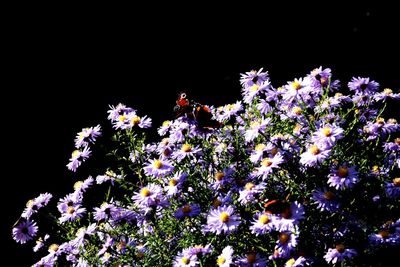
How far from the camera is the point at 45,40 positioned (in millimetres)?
3746

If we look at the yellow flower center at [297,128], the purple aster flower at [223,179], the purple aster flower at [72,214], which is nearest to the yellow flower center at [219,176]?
the purple aster flower at [223,179]

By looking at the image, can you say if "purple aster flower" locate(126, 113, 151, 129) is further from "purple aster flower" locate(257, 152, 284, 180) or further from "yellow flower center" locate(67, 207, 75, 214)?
"purple aster flower" locate(257, 152, 284, 180)

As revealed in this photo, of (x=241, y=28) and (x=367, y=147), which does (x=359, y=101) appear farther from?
(x=241, y=28)

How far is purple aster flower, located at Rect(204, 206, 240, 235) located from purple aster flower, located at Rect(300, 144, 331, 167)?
0.89ft

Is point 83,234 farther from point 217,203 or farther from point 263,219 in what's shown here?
point 263,219

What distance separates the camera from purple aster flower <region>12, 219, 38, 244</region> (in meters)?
2.03

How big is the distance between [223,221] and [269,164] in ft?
0.78

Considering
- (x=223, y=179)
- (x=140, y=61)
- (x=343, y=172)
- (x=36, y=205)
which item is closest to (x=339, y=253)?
(x=343, y=172)

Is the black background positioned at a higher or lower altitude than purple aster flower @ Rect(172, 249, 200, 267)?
higher

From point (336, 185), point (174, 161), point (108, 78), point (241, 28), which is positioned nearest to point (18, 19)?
point (108, 78)

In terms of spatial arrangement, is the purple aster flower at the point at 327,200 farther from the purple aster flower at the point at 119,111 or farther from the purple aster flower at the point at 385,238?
the purple aster flower at the point at 119,111

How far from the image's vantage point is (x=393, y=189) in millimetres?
1754

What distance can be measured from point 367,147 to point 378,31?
2926mm

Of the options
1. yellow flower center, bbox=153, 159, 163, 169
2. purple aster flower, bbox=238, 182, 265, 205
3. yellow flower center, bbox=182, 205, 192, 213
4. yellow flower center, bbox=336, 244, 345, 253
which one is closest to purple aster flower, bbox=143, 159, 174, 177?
yellow flower center, bbox=153, 159, 163, 169
